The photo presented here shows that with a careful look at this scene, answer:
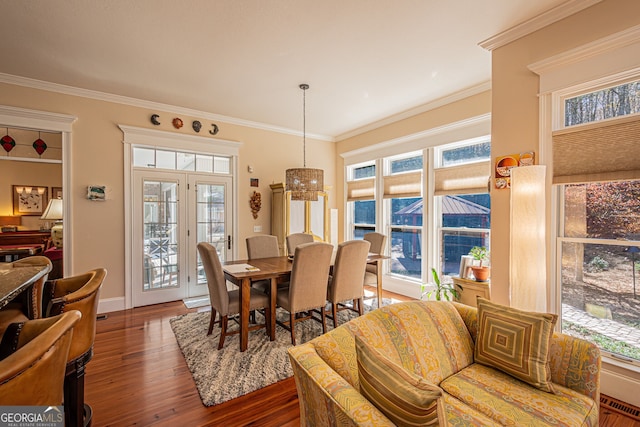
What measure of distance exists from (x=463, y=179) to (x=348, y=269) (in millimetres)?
2050

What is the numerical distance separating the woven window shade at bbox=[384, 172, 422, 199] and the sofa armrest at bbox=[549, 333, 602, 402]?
309 cm

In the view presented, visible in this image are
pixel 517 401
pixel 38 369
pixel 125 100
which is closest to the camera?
pixel 38 369

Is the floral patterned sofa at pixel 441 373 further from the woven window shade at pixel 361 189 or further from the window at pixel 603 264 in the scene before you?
the woven window shade at pixel 361 189

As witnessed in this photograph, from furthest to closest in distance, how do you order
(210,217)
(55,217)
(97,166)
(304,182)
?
(210,217)
(55,217)
(97,166)
(304,182)

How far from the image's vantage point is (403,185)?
188 inches

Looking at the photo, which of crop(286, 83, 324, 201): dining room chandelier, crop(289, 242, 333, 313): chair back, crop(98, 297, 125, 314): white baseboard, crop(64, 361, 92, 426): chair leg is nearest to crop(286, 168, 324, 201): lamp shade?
crop(286, 83, 324, 201): dining room chandelier

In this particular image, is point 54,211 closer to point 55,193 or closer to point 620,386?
point 55,193

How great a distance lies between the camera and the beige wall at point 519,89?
84.7 inches

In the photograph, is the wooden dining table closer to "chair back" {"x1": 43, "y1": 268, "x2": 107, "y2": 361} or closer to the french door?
"chair back" {"x1": 43, "y1": 268, "x2": 107, "y2": 361}

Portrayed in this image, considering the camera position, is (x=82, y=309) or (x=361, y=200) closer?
(x=82, y=309)

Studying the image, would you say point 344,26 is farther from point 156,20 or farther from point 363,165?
point 363,165

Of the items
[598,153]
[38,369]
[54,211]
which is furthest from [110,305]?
[598,153]

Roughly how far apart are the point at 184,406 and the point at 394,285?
3651mm

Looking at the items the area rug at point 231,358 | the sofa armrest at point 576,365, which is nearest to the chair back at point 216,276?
the area rug at point 231,358
